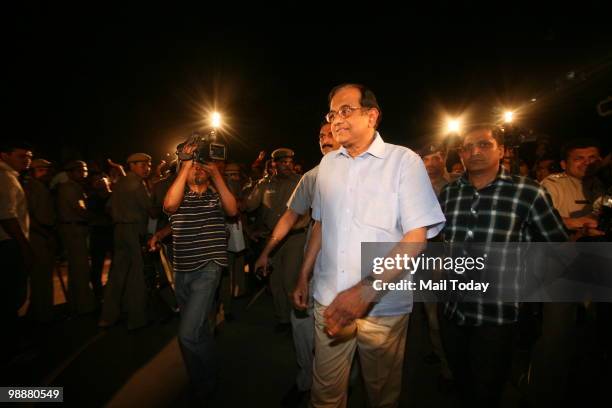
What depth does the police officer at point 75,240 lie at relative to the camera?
5.27 m

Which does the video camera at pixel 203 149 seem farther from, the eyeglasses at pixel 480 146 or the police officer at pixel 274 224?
the eyeglasses at pixel 480 146

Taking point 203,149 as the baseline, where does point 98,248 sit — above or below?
below

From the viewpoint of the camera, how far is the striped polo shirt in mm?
3016

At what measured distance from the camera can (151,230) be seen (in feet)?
17.5

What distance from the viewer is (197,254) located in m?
3.02

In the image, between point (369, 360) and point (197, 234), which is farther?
point (197, 234)

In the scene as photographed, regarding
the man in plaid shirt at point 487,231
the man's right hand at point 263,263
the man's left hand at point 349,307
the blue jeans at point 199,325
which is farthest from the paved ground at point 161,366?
the man's left hand at point 349,307

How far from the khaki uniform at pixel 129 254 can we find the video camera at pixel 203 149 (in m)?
2.06

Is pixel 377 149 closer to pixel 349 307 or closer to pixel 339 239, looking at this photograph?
pixel 339 239

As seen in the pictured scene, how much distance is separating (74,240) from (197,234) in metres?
3.54

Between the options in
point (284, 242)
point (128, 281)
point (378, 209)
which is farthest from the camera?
point (128, 281)

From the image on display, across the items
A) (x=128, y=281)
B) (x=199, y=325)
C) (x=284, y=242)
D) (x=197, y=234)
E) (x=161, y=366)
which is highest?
(x=197, y=234)

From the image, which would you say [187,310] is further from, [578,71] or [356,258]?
[578,71]

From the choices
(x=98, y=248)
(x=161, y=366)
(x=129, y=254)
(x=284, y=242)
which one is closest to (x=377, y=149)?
(x=284, y=242)
